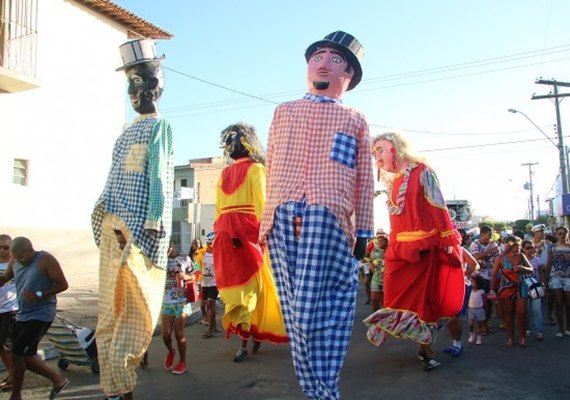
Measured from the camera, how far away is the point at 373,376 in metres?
5.14

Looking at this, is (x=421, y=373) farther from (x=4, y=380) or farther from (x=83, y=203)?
(x=83, y=203)

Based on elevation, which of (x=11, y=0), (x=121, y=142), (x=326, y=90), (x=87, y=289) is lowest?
(x=87, y=289)

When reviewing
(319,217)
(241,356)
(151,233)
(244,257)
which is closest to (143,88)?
(151,233)

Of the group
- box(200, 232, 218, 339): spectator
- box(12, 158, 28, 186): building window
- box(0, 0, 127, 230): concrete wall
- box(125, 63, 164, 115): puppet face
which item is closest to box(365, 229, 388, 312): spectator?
box(200, 232, 218, 339): spectator

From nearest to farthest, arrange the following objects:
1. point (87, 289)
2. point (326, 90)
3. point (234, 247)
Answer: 1. point (326, 90)
2. point (234, 247)
3. point (87, 289)

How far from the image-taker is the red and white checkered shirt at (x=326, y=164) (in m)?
3.31

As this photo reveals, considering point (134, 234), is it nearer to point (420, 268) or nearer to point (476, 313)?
point (420, 268)

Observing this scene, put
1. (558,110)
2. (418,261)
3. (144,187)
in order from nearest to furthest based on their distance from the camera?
(144,187), (418,261), (558,110)

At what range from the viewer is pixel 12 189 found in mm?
12797

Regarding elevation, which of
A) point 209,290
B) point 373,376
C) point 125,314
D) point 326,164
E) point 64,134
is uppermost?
point 64,134

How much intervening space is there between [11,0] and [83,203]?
540 centimetres

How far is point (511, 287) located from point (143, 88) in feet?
18.1

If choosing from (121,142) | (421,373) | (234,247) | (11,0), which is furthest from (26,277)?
(11,0)

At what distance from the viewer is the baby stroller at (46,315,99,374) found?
5.65 meters
